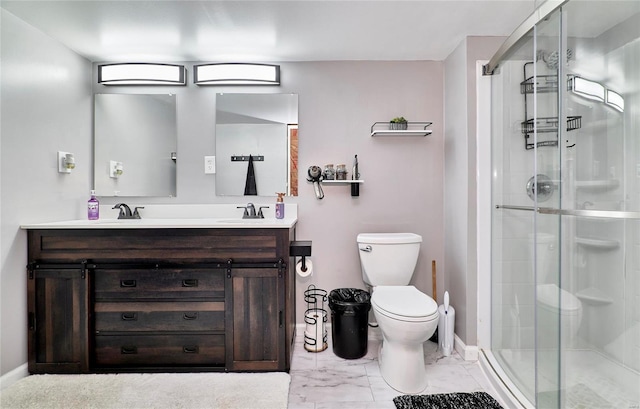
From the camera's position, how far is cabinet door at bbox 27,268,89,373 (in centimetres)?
187

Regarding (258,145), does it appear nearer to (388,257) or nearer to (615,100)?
A: (388,257)

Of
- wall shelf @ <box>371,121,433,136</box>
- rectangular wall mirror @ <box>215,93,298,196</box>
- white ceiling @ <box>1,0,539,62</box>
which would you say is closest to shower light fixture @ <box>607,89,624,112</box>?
white ceiling @ <box>1,0,539,62</box>

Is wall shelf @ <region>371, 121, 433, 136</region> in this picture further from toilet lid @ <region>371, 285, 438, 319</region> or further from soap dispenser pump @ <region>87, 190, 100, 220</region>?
soap dispenser pump @ <region>87, 190, 100, 220</region>

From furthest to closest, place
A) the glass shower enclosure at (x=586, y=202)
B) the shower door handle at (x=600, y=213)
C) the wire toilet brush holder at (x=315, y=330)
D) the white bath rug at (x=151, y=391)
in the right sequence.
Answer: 1. the wire toilet brush holder at (x=315, y=330)
2. the white bath rug at (x=151, y=391)
3. the glass shower enclosure at (x=586, y=202)
4. the shower door handle at (x=600, y=213)

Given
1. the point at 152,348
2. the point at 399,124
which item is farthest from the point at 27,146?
the point at 399,124

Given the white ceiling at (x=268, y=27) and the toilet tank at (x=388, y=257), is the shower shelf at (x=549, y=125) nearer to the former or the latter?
the white ceiling at (x=268, y=27)

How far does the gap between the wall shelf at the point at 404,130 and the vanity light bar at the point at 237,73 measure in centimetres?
83

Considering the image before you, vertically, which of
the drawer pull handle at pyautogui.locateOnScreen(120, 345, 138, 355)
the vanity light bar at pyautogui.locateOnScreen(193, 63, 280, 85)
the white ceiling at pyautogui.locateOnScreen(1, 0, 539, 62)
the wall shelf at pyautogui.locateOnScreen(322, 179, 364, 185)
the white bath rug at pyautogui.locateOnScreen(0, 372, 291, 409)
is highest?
the white ceiling at pyautogui.locateOnScreen(1, 0, 539, 62)

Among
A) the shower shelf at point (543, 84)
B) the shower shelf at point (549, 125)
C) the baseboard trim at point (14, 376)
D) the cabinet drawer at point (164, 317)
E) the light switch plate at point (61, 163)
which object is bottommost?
the baseboard trim at point (14, 376)

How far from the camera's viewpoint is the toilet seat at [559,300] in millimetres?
1470

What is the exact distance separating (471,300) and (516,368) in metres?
0.45

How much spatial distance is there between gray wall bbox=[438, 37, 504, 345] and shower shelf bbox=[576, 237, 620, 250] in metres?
0.68

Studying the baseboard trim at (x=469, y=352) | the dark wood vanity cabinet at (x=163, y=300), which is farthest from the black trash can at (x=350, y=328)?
the baseboard trim at (x=469, y=352)

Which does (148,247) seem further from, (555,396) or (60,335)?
(555,396)
